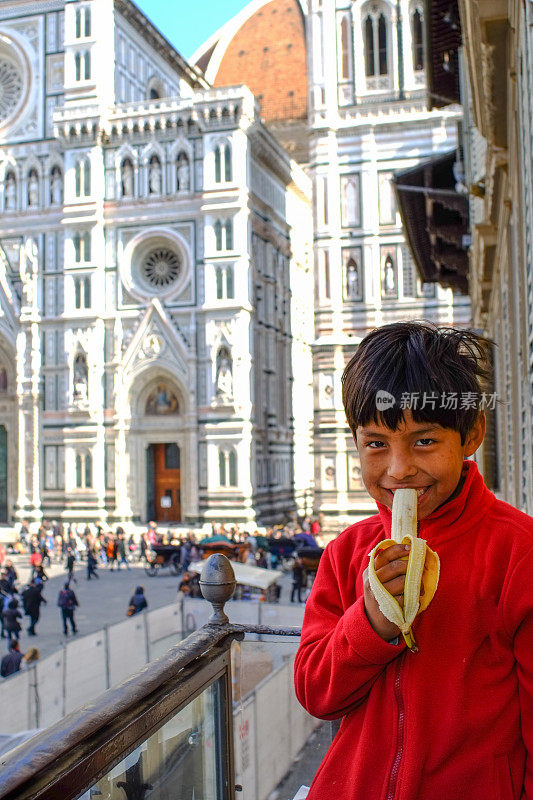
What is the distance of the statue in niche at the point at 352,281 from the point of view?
26188 mm

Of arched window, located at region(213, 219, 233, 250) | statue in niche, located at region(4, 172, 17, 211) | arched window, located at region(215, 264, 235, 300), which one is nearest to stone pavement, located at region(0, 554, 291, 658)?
arched window, located at region(215, 264, 235, 300)

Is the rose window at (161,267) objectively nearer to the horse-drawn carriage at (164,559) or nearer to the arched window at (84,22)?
the arched window at (84,22)

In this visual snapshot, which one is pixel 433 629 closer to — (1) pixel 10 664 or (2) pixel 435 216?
Result: (1) pixel 10 664

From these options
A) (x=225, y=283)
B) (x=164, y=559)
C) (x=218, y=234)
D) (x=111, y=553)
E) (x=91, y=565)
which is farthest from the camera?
(x=218, y=234)

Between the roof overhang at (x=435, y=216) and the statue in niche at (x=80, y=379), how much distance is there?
574 inches

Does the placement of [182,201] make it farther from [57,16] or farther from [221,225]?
[57,16]

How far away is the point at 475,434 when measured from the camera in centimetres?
169

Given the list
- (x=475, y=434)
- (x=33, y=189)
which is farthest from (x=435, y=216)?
(x=33, y=189)

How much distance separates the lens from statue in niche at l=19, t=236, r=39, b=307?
3014 centimetres

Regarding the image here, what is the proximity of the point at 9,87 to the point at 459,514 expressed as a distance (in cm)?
3377

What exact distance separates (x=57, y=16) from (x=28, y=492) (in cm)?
1743

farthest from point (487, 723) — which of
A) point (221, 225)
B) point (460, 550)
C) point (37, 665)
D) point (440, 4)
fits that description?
point (221, 225)

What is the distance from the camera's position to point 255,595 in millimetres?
15539

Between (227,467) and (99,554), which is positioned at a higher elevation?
(227,467)
